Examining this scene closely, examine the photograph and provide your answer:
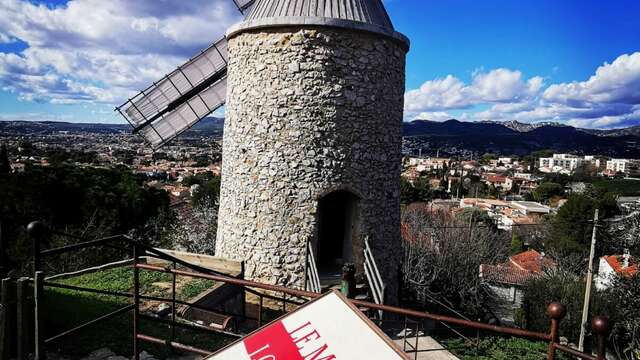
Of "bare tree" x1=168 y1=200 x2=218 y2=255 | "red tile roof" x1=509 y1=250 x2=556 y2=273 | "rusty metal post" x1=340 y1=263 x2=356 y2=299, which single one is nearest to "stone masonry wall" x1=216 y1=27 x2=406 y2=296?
"rusty metal post" x1=340 y1=263 x2=356 y2=299

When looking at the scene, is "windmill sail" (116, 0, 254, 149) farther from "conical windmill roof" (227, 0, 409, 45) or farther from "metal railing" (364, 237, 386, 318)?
"metal railing" (364, 237, 386, 318)

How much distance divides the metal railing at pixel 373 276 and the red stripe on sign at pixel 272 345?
176 inches

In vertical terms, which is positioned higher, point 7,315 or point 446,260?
point 7,315

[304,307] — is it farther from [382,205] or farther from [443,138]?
[443,138]

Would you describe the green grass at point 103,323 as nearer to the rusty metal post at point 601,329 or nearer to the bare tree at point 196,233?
the rusty metal post at point 601,329

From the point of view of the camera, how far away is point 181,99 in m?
9.90

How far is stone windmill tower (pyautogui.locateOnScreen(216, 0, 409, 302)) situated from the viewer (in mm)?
7691

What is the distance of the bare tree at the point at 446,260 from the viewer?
16.1 metres

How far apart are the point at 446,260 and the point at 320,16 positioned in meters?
14.2

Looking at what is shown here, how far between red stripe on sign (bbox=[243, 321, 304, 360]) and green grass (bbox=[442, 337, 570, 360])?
6220mm

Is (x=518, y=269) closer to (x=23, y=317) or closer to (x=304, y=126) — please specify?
(x=304, y=126)

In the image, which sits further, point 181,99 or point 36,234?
point 181,99

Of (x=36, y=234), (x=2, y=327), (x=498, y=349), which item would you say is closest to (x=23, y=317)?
(x=2, y=327)

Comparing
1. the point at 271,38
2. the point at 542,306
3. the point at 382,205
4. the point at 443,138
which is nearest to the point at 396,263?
the point at 382,205
